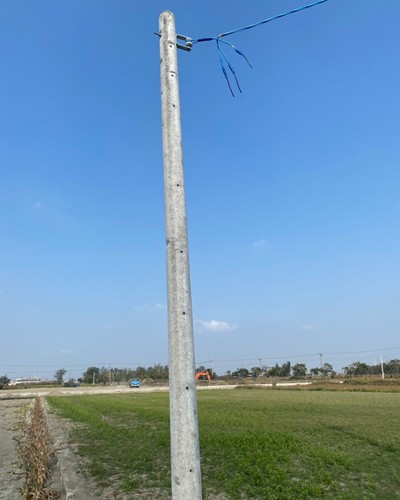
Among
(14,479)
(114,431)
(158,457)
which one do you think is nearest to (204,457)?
(158,457)

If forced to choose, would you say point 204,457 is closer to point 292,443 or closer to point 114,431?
point 292,443

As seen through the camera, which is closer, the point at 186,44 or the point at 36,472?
the point at 186,44

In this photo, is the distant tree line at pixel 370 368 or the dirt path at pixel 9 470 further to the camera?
the distant tree line at pixel 370 368

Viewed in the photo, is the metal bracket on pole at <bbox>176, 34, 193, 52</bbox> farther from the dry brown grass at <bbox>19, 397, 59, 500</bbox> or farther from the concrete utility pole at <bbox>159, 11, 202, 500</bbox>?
the dry brown grass at <bbox>19, 397, 59, 500</bbox>

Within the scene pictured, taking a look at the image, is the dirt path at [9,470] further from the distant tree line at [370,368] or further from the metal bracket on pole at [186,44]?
the distant tree line at [370,368]

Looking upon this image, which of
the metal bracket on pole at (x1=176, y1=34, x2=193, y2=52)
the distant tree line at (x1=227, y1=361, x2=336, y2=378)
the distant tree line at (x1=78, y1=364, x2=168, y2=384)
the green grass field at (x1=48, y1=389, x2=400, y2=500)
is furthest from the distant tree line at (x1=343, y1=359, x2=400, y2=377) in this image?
the metal bracket on pole at (x1=176, y1=34, x2=193, y2=52)

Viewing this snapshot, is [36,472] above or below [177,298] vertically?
below

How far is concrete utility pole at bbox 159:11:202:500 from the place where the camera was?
252cm

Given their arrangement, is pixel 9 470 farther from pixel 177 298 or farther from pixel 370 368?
pixel 370 368

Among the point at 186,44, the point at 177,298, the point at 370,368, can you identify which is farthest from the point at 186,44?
the point at 370,368

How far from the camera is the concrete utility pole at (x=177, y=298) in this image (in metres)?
2.52

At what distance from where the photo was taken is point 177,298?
2.71 meters

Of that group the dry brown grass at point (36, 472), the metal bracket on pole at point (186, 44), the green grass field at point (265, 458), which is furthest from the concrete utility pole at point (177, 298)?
the dry brown grass at point (36, 472)

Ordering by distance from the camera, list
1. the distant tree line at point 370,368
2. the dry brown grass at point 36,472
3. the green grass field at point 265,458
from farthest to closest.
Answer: the distant tree line at point 370,368 < the green grass field at point 265,458 < the dry brown grass at point 36,472
